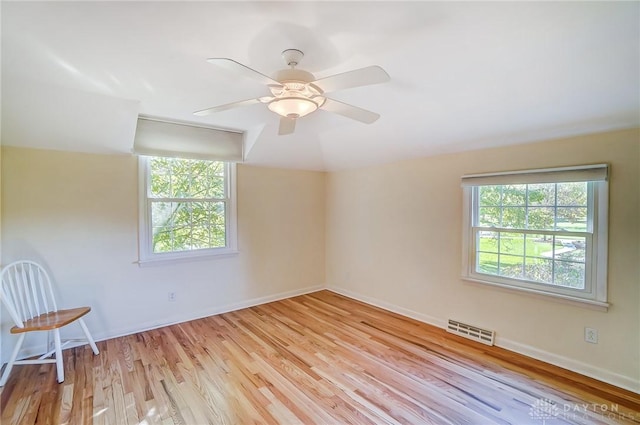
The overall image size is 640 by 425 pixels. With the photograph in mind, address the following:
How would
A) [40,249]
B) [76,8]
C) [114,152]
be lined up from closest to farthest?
[76,8] → [40,249] → [114,152]

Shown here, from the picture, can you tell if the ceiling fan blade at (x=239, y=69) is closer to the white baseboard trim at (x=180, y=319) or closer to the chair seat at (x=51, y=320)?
the chair seat at (x=51, y=320)

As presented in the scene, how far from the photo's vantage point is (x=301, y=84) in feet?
5.58

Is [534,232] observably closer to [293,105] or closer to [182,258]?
[293,105]

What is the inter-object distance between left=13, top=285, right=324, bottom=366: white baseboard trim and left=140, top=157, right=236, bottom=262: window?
2.48 feet

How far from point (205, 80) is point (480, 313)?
350 centimetres

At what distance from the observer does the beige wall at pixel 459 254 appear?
2.25 metres

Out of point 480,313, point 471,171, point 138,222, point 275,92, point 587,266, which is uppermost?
point 275,92

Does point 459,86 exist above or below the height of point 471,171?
above

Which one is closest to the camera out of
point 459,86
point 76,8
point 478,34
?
point 76,8

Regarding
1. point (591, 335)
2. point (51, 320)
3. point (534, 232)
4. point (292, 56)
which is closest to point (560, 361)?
point (591, 335)

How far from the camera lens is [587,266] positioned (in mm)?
2443

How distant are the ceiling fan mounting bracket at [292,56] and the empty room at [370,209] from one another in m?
0.04

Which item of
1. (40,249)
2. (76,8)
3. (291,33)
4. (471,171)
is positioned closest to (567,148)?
(471,171)

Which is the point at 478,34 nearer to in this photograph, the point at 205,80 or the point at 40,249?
the point at 205,80
